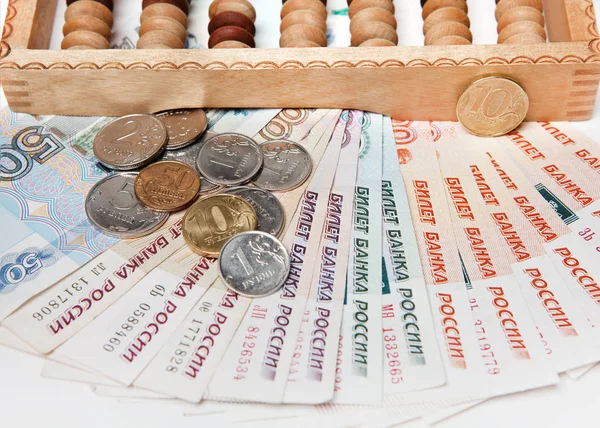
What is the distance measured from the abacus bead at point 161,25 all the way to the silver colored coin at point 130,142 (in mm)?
237

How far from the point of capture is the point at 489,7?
1763 mm

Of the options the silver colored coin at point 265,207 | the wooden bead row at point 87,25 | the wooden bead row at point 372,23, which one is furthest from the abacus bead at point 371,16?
the wooden bead row at point 87,25

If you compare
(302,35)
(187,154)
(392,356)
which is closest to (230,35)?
(302,35)

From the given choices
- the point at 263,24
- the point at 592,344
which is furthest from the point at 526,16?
the point at 592,344

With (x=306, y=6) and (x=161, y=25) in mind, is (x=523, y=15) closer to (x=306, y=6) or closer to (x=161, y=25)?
(x=306, y=6)

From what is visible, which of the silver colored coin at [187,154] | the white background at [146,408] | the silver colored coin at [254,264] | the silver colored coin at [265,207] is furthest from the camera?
the silver colored coin at [187,154]

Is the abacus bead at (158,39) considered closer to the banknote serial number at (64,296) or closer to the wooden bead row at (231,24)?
the wooden bead row at (231,24)

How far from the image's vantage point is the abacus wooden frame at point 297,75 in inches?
56.4

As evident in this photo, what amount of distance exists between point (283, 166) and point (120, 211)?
35 cm

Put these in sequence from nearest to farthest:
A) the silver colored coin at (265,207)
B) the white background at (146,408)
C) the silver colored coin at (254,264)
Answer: the white background at (146,408)
the silver colored coin at (254,264)
the silver colored coin at (265,207)

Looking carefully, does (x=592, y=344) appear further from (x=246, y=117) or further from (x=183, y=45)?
(x=183, y=45)

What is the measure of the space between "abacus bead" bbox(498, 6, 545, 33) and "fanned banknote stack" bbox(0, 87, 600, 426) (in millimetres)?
252

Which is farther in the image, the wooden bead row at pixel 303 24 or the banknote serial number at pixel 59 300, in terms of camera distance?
the wooden bead row at pixel 303 24

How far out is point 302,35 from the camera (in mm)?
1568
